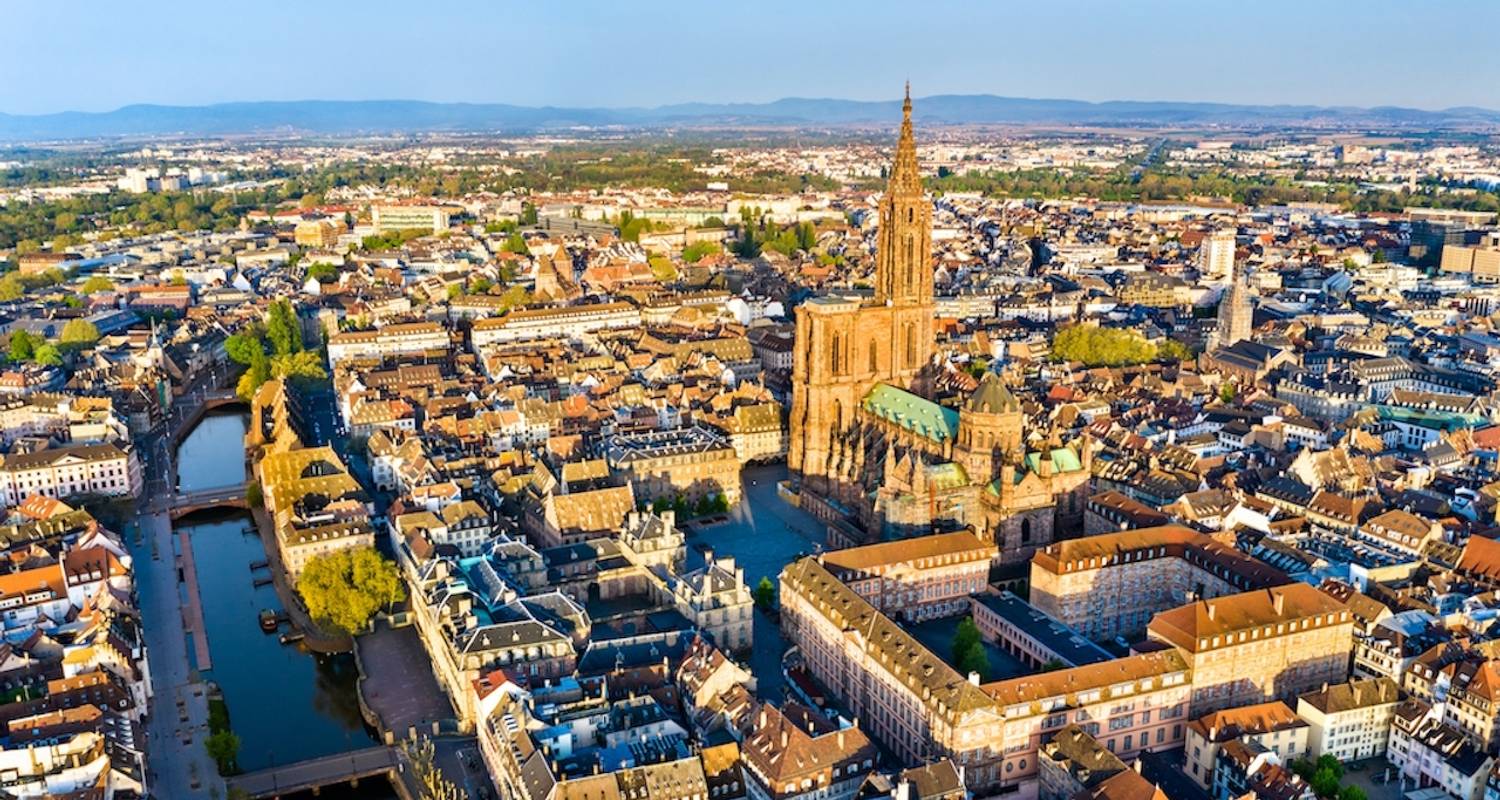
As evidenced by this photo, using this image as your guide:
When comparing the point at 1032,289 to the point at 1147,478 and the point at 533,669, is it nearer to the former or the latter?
the point at 1147,478

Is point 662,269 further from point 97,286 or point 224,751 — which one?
point 224,751

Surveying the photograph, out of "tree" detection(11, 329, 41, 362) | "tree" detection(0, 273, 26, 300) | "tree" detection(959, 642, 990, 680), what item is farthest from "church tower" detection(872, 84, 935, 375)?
"tree" detection(0, 273, 26, 300)

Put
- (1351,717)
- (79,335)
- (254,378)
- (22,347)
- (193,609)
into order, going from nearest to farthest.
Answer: (1351,717), (193,609), (254,378), (22,347), (79,335)

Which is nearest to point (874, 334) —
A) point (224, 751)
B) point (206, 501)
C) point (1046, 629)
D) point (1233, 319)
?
point (1046, 629)

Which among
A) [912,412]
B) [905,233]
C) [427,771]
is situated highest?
[905,233]

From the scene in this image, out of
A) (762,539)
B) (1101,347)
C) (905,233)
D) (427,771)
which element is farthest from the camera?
(1101,347)

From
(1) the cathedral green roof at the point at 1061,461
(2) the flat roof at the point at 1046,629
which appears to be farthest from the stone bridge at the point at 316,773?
(1) the cathedral green roof at the point at 1061,461
